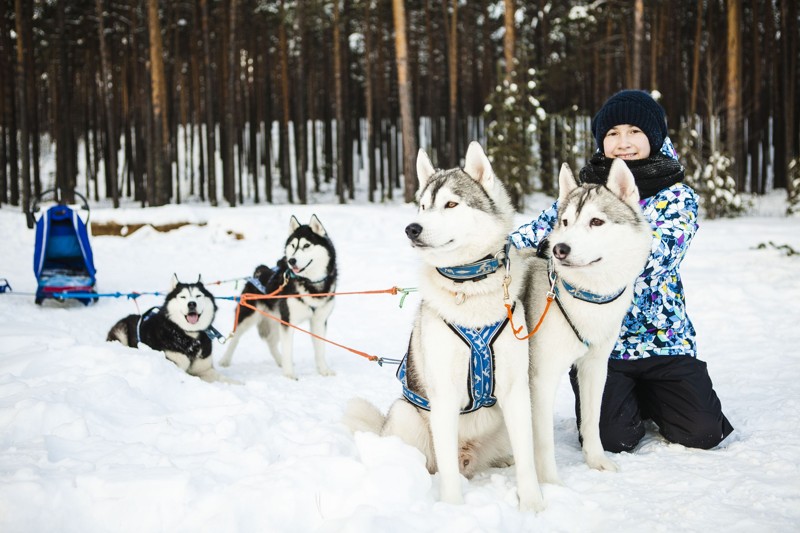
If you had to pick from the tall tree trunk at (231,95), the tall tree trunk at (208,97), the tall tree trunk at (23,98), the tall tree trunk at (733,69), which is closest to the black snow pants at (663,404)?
the tall tree trunk at (733,69)

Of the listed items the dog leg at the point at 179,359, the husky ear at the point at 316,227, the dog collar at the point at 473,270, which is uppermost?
the husky ear at the point at 316,227

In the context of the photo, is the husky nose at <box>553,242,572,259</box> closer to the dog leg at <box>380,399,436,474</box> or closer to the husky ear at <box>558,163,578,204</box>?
the husky ear at <box>558,163,578,204</box>

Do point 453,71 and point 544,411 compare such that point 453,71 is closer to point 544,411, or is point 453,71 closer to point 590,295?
point 590,295

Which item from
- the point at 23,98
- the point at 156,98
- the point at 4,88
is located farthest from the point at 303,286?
the point at 4,88

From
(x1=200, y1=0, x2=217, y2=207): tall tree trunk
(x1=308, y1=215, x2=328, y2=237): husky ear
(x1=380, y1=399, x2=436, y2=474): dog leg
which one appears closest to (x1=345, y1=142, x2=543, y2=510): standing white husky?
(x1=380, y1=399, x2=436, y2=474): dog leg

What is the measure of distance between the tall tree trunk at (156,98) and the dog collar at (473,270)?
13794 millimetres

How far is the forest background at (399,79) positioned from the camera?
44.7ft

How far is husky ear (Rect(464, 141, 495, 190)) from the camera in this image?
2.25 meters

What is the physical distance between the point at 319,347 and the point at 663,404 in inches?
123

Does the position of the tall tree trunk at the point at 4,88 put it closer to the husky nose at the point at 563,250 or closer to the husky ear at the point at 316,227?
the husky ear at the point at 316,227

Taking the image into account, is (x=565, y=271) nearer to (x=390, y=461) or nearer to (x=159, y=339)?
(x=390, y=461)

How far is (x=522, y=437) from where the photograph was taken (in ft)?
7.10

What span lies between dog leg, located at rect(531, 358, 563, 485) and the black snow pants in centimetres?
63

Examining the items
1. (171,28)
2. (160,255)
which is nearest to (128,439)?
(160,255)
